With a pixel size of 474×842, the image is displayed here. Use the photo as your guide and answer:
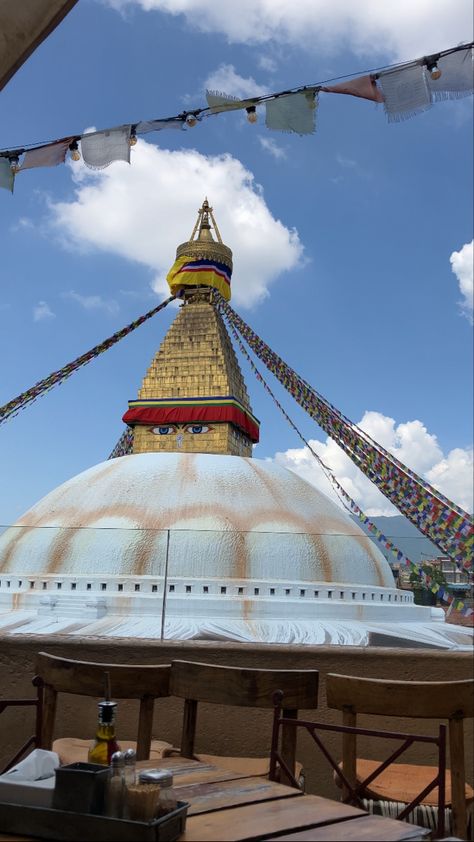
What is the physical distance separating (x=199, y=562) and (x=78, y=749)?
4.66 meters

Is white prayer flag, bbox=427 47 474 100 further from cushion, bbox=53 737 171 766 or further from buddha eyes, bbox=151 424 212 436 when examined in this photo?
buddha eyes, bbox=151 424 212 436

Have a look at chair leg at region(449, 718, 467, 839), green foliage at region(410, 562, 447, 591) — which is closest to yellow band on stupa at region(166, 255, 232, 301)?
green foliage at region(410, 562, 447, 591)

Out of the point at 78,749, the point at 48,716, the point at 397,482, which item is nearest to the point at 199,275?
the point at 397,482

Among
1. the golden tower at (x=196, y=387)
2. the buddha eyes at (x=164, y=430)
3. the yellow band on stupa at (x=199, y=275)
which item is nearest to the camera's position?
the golden tower at (x=196, y=387)

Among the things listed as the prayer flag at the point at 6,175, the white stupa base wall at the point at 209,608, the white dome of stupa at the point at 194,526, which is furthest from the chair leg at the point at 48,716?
the white stupa base wall at the point at 209,608

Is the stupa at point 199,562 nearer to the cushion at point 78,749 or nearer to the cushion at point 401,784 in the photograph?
the cushion at point 401,784

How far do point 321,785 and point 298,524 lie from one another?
5.41m

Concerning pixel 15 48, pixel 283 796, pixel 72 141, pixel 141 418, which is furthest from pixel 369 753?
pixel 141 418

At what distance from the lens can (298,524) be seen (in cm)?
870

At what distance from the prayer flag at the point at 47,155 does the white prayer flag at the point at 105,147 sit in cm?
15

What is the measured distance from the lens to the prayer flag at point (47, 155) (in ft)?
17.0

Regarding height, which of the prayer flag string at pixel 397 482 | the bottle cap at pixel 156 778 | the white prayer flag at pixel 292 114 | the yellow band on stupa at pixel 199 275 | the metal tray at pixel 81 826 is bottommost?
the metal tray at pixel 81 826

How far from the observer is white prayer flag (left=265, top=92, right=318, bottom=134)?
457 cm

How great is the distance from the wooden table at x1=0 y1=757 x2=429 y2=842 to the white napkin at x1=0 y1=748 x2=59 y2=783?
0.58ft
